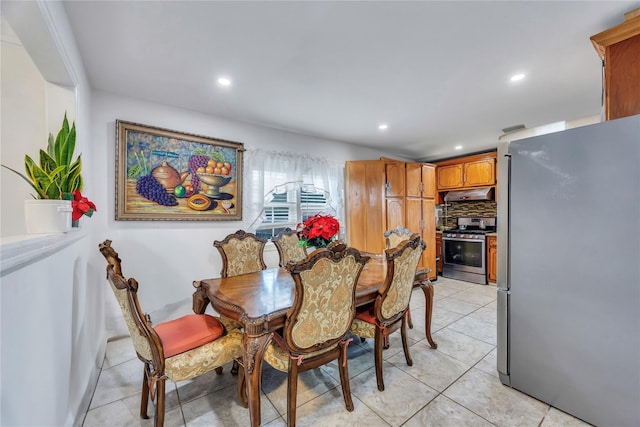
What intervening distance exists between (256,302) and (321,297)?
1.57 feet

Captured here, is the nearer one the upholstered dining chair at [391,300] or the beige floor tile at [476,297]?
the upholstered dining chair at [391,300]

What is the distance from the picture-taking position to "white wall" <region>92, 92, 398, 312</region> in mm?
2600

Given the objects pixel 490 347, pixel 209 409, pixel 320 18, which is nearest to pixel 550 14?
pixel 320 18

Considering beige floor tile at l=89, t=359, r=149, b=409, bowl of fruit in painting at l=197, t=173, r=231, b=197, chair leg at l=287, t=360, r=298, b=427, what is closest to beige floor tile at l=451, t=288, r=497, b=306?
chair leg at l=287, t=360, r=298, b=427

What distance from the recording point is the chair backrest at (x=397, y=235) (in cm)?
329

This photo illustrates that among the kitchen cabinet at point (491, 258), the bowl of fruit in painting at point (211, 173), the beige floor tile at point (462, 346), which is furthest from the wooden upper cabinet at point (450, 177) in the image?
the bowl of fruit in painting at point (211, 173)

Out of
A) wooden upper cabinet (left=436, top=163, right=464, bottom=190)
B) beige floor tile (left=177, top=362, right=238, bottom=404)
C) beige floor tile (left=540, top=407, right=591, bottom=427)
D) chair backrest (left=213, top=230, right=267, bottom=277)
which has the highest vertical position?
wooden upper cabinet (left=436, top=163, right=464, bottom=190)

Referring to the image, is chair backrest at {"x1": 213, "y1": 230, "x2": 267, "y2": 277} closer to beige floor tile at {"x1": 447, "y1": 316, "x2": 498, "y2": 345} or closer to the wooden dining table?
the wooden dining table

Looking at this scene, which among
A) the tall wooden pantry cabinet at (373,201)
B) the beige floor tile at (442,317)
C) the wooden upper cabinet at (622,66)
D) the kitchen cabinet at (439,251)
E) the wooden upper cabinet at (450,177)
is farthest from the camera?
the kitchen cabinet at (439,251)

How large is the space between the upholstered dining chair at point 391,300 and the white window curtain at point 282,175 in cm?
212

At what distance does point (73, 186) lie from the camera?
4.98ft

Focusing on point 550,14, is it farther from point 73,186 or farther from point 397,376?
point 73,186

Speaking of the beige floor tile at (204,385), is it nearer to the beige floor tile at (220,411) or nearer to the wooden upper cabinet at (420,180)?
the beige floor tile at (220,411)

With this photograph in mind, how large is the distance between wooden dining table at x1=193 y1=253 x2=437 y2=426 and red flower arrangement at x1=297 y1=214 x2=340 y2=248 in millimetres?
392
